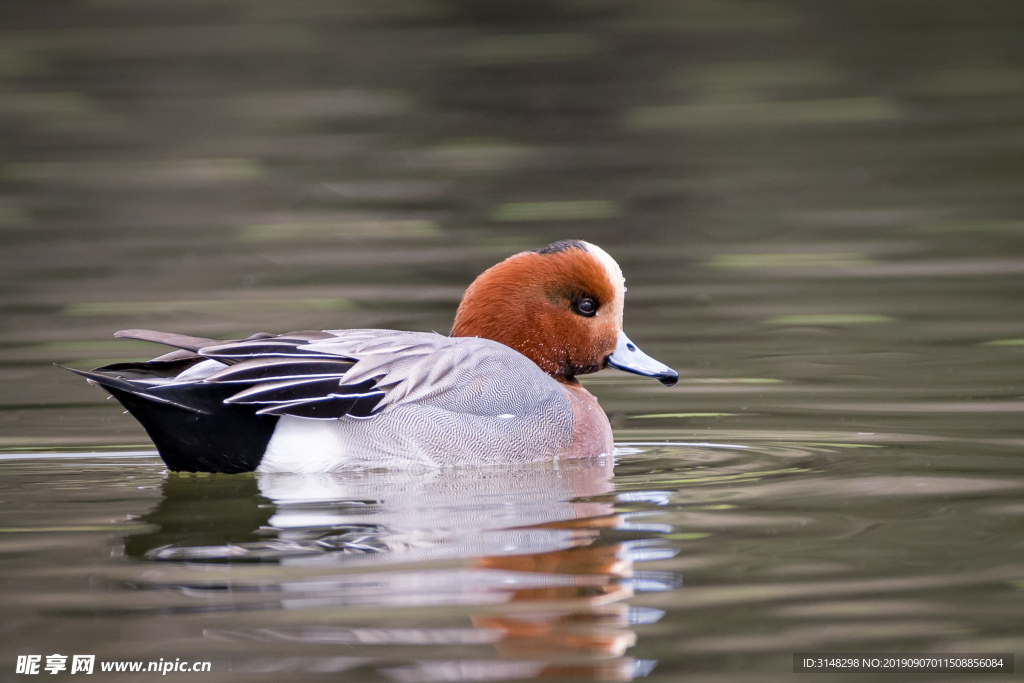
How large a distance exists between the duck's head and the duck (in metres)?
0.31

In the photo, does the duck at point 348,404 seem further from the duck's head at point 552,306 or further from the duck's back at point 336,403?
the duck's head at point 552,306

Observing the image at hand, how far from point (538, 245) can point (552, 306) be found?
129 inches

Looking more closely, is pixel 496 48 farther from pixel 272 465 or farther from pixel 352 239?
pixel 272 465

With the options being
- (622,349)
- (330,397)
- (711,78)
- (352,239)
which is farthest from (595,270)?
(711,78)

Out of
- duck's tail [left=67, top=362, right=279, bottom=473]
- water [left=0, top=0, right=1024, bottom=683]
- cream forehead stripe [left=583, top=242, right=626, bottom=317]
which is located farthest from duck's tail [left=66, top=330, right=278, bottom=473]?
cream forehead stripe [left=583, top=242, right=626, bottom=317]

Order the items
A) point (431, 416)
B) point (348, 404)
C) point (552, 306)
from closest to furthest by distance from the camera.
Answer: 1. point (348, 404)
2. point (431, 416)
3. point (552, 306)

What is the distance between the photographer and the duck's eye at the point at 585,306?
5.83 metres

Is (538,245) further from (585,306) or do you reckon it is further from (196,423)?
(196,423)

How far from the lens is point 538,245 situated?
29.7 feet

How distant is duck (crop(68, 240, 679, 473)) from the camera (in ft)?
16.1

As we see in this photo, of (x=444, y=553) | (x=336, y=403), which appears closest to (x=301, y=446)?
(x=336, y=403)

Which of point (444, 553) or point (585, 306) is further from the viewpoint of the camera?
point (585, 306)

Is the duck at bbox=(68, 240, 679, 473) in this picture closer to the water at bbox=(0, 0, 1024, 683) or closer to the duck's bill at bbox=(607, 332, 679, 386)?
the water at bbox=(0, 0, 1024, 683)

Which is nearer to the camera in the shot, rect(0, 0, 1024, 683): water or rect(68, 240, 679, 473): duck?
rect(0, 0, 1024, 683): water
